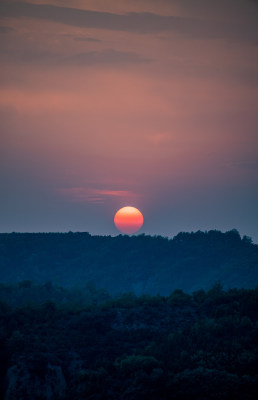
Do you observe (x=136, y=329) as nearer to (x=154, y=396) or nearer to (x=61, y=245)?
(x=154, y=396)

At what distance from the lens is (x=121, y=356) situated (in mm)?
44969

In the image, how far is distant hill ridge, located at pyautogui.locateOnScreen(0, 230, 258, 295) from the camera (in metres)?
146

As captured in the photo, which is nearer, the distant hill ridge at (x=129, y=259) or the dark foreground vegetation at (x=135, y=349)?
the dark foreground vegetation at (x=135, y=349)

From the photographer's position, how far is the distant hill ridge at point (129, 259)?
479 feet

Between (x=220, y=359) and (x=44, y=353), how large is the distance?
1386 cm

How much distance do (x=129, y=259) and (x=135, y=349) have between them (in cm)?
11713

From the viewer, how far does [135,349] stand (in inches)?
A: 1864

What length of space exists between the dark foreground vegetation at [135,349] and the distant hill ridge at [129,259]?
80.3 meters

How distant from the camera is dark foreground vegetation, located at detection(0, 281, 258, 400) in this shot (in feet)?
128

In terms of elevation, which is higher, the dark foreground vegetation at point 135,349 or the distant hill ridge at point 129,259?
the distant hill ridge at point 129,259

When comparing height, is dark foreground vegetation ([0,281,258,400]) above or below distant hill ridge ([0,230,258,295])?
below

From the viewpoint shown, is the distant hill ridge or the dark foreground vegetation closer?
the dark foreground vegetation

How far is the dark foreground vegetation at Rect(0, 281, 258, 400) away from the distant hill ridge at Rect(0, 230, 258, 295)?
8025 cm

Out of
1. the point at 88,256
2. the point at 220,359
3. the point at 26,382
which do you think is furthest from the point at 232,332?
the point at 88,256
